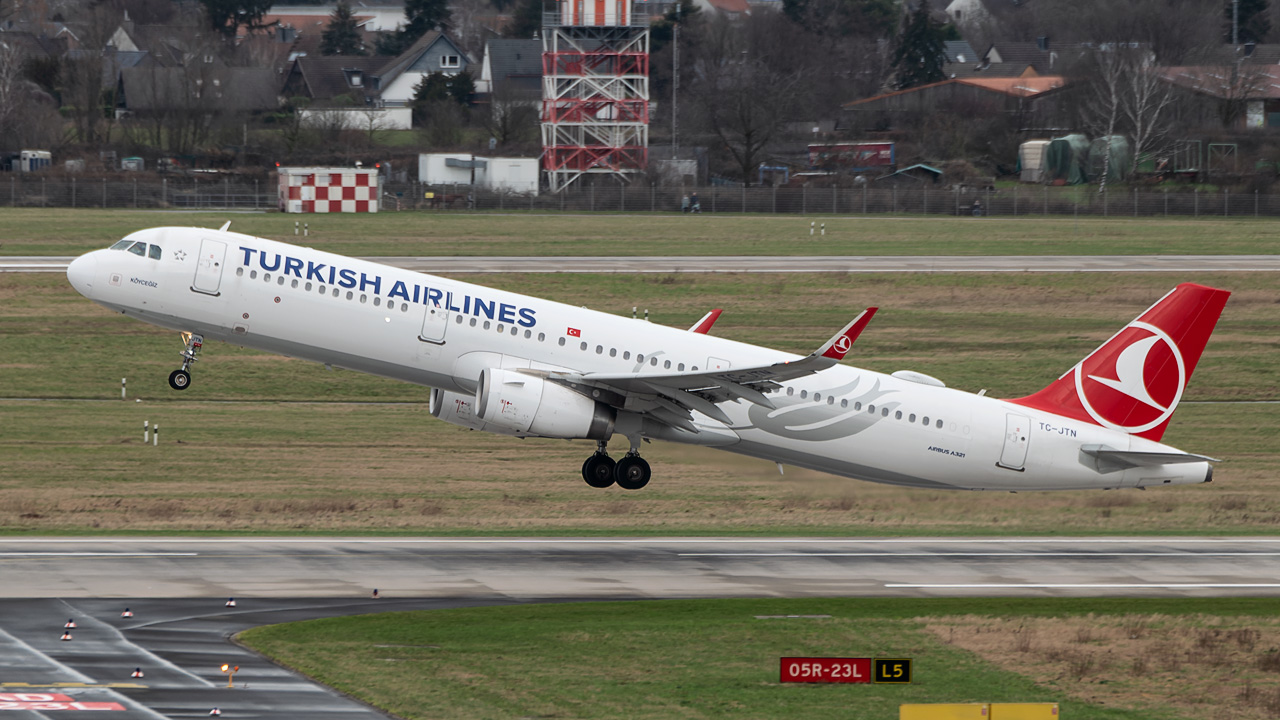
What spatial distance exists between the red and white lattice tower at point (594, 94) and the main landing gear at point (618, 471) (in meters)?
88.8

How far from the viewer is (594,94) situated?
132 m

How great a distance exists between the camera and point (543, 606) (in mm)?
40000

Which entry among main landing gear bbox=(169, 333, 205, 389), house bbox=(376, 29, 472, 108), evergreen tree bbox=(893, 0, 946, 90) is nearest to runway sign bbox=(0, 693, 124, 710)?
main landing gear bbox=(169, 333, 205, 389)

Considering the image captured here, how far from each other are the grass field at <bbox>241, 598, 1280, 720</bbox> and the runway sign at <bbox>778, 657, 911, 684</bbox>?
28 centimetres

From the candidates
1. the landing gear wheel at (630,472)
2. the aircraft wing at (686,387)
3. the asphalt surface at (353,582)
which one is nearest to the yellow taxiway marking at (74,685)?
the asphalt surface at (353,582)

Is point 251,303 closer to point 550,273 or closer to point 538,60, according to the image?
point 550,273

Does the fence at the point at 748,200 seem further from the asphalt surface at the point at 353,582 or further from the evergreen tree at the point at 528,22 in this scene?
the evergreen tree at the point at 528,22

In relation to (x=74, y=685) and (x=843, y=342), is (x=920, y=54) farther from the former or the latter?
(x=74, y=685)

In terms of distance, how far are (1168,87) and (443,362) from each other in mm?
120075

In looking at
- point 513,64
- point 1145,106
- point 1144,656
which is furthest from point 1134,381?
point 513,64

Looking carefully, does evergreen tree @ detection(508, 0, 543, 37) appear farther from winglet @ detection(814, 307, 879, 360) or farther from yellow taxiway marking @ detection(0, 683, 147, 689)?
yellow taxiway marking @ detection(0, 683, 147, 689)

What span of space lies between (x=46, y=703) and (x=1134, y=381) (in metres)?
30.9

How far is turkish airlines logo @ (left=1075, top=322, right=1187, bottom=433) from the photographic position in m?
45.7

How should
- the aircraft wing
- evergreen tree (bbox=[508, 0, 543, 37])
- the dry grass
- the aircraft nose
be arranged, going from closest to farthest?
the dry grass → the aircraft wing → the aircraft nose → evergreen tree (bbox=[508, 0, 543, 37])
